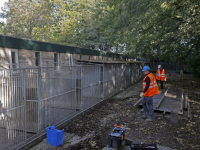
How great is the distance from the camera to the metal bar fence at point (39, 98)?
4729 mm

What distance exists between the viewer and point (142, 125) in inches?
266

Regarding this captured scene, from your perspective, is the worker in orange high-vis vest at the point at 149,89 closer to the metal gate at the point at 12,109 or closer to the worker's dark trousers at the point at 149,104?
the worker's dark trousers at the point at 149,104

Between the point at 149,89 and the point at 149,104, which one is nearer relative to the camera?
the point at 149,89

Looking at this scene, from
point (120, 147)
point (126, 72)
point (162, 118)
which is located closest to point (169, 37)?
point (126, 72)

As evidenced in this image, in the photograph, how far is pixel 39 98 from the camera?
5.71m

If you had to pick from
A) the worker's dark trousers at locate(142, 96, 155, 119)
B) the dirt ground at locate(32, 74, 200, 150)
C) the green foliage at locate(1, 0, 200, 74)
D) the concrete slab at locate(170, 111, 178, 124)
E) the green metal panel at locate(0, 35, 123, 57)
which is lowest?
the dirt ground at locate(32, 74, 200, 150)

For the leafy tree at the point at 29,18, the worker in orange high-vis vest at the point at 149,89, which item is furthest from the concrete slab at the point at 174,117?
the leafy tree at the point at 29,18

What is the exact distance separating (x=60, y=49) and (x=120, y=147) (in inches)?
435

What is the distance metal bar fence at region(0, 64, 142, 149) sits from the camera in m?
4.73

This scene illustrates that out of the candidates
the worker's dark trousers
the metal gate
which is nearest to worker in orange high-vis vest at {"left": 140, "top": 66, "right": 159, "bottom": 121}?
the worker's dark trousers

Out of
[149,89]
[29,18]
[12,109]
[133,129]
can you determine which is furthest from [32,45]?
[29,18]

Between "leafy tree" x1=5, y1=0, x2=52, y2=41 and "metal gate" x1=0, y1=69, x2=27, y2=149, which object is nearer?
"metal gate" x1=0, y1=69, x2=27, y2=149

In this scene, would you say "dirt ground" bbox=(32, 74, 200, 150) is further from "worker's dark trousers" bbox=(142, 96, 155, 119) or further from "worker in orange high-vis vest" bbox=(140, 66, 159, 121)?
"worker in orange high-vis vest" bbox=(140, 66, 159, 121)

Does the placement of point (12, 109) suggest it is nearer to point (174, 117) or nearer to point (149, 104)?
point (149, 104)
